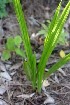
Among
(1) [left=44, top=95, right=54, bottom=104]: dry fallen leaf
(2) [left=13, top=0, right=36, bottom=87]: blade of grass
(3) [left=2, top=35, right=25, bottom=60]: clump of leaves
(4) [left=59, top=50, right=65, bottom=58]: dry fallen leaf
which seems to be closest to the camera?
(2) [left=13, top=0, right=36, bottom=87]: blade of grass

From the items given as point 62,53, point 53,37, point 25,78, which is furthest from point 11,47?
point 53,37

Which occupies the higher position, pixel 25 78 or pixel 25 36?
pixel 25 36

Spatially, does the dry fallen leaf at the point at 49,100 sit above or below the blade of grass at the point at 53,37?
below

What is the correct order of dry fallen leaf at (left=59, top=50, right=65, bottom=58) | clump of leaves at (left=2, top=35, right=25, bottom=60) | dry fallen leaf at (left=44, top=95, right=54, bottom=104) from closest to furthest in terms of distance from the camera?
dry fallen leaf at (left=44, top=95, right=54, bottom=104)
clump of leaves at (left=2, top=35, right=25, bottom=60)
dry fallen leaf at (left=59, top=50, right=65, bottom=58)

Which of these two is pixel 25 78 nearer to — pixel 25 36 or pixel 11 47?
pixel 11 47

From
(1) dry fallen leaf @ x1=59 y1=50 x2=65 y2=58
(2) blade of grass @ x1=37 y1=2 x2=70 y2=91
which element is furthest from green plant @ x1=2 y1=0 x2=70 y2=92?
(1) dry fallen leaf @ x1=59 y1=50 x2=65 y2=58

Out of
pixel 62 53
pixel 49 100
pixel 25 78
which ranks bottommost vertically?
pixel 49 100

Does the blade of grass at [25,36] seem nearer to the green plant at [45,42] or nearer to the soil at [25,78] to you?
the green plant at [45,42]

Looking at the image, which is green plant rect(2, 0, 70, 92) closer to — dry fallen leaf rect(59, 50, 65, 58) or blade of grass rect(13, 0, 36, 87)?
blade of grass rect(13, 0, 36, 87)

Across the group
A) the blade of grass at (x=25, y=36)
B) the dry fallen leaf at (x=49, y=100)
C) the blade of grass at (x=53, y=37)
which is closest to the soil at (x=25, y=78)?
the dry fallen leaf at (x=49, y=100)

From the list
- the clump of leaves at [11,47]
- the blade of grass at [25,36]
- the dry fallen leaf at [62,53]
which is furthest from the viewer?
the dry fallen leaf at [62,53]
